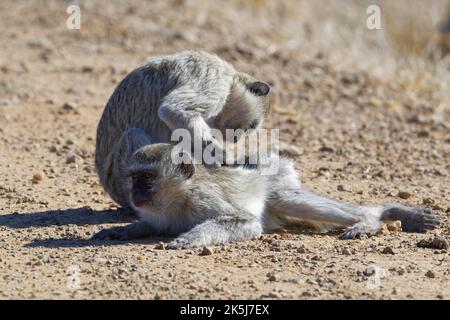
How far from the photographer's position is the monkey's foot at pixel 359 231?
7449 mm

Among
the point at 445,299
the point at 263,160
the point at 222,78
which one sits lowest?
the point at 445,299

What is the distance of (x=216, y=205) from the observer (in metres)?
7.41

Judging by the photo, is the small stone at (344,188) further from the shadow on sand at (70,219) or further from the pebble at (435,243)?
the shadow on sand at (70,219)

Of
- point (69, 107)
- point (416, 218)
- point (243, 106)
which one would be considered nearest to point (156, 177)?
point (243, 106)

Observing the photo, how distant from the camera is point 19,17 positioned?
1460 centimetres

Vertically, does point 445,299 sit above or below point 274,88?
below

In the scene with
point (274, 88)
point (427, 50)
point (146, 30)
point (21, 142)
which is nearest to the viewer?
point (21, 142)

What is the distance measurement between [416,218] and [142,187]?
2242 mm

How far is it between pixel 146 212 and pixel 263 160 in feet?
4.06

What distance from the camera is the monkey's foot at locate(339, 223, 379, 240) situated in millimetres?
7449

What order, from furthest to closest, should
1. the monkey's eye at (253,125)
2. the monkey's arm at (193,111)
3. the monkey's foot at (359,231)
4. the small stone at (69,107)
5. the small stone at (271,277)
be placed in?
1. the small stone at (69,107)
2. the monkey's eye at (253,125)
3. the monkey's arm at (193,111)
4. the monkey's foot at (359,231)
5. the small stone at (271,277)

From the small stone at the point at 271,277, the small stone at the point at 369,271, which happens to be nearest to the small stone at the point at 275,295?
the small stone at the point at 271,277
